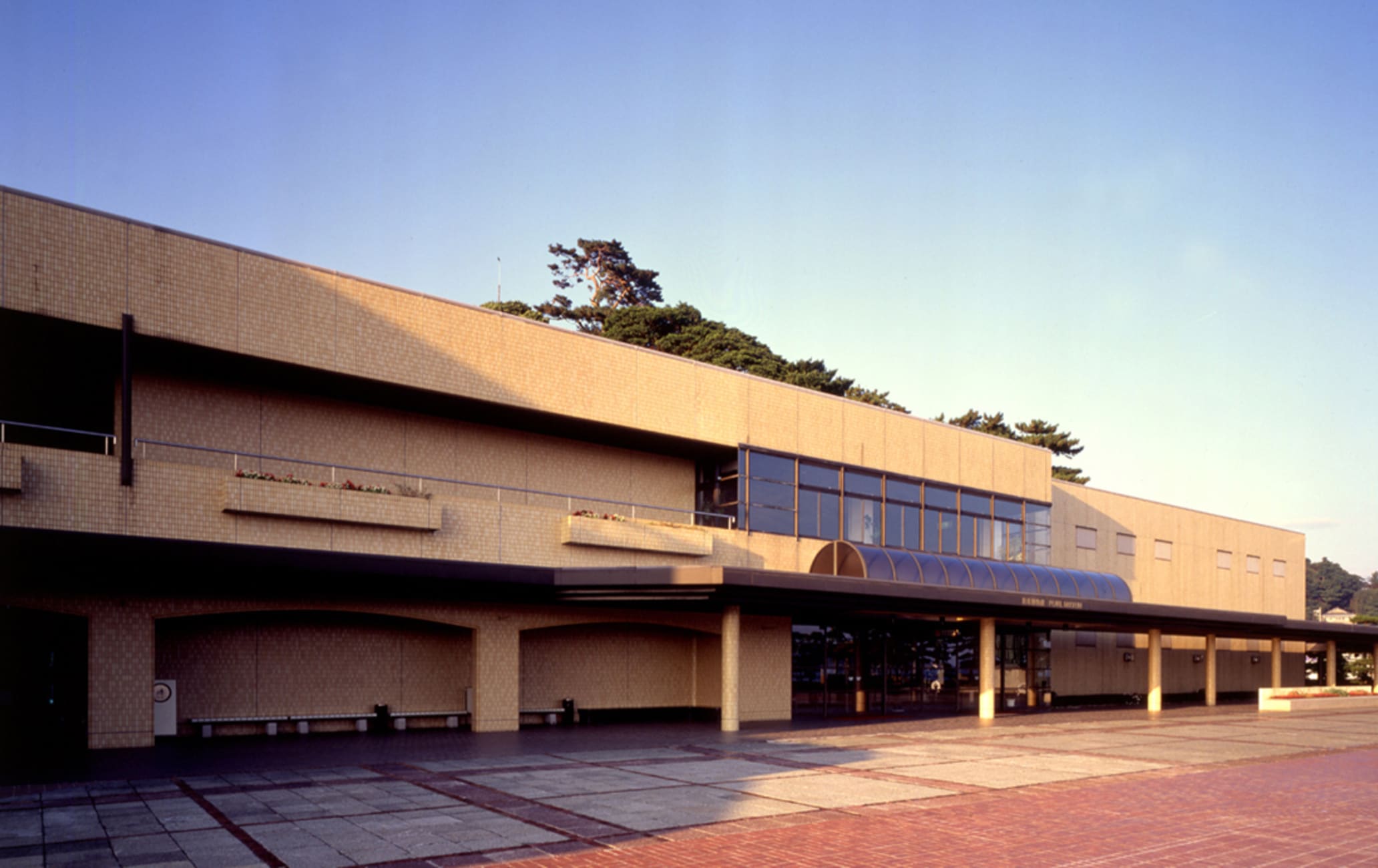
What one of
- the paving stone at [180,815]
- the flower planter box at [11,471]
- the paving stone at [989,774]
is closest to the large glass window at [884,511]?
the paving stone at [989,774]

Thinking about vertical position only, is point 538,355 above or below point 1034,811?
above

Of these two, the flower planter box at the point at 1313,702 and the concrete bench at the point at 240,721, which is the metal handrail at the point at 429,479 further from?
the flower planter box at the point at 1313,702

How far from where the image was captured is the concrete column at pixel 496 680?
2364 centimetres

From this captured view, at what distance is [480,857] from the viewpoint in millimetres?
10164

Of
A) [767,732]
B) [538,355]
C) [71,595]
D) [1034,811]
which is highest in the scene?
[538,355]

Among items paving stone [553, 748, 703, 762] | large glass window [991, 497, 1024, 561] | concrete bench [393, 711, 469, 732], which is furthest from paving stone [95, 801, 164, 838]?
large glass window [991, 497, 1024, 561]

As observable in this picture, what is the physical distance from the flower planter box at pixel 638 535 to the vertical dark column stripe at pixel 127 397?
9333mm

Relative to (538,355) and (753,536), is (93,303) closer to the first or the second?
(538,355)

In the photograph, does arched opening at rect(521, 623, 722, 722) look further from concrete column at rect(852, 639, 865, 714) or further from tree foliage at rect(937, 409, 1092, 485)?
tree foliage at rect(937, 409, 1092, 485)

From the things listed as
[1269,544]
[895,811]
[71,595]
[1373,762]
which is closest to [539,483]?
[71,595]

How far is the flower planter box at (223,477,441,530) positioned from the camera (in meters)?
19.5

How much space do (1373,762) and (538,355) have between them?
734 inches

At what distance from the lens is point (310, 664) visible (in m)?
22.4

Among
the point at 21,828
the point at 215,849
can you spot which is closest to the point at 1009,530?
the point at 215,849
